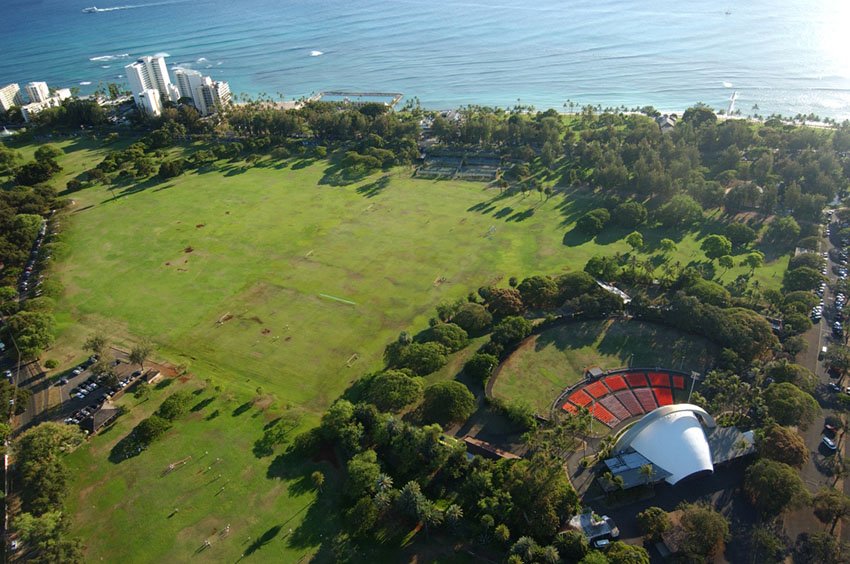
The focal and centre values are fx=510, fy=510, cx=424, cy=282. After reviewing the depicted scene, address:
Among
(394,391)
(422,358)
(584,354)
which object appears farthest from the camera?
(584,354)

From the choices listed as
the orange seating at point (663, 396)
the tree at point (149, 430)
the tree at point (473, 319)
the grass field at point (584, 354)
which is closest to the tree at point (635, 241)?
the grass field at point (584, 354)

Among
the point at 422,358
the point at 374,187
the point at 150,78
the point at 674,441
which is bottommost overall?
the point at 674,441

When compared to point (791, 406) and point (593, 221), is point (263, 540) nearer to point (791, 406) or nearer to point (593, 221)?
point (791, 406)

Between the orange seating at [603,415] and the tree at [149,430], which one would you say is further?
the orange seating at [603,415]

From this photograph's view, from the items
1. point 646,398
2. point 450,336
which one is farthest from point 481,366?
point 646,398

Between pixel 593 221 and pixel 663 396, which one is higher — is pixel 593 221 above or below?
above

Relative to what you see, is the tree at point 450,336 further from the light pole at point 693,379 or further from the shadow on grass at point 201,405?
the shadow on grass at point 201,405

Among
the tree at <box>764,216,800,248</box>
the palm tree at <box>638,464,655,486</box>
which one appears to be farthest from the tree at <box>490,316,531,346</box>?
the tree at <box>764,216,800,248</box>
